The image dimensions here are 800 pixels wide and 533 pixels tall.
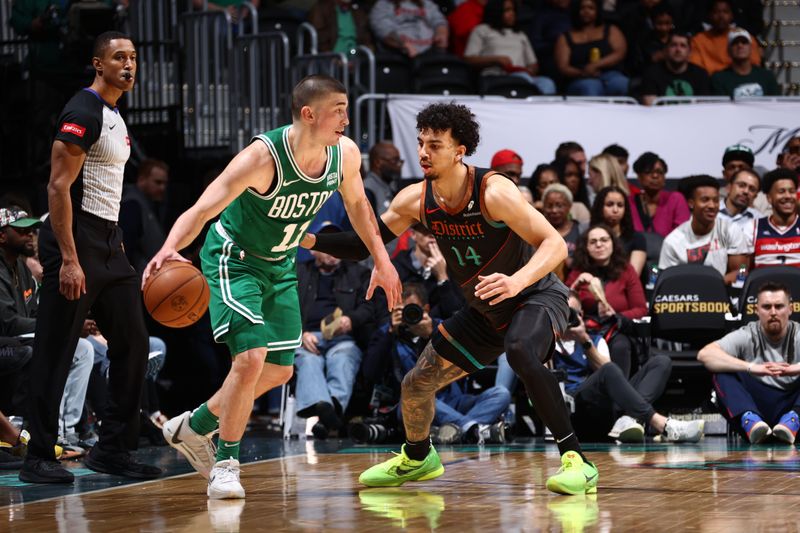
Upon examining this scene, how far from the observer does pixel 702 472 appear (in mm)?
6652

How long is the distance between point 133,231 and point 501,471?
13.4 ft

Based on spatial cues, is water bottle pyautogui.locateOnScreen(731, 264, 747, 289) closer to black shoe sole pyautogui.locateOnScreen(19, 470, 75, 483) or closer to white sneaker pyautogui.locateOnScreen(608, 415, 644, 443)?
white sneaker pyautogui.locateOnScreen(608, 415, 644, 443)

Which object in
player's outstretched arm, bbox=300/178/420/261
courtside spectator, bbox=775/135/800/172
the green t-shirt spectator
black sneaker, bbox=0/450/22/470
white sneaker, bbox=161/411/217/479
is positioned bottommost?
black sneaker, bbox=0/450/22/470

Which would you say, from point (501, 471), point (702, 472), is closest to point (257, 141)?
point (501, 471)

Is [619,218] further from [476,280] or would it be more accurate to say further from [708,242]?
[476,280]

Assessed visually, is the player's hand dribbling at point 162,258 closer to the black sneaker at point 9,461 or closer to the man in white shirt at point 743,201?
the black sneaker at point 9,461

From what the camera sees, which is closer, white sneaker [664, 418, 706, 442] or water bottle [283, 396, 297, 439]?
white sneaker [664, 418, 706, 442]

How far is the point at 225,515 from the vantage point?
5250mm

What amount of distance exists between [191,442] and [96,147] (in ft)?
5.21

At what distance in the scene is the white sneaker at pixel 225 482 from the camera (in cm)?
572

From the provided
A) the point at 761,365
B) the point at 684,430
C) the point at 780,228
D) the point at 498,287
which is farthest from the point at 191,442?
the point at 780,228

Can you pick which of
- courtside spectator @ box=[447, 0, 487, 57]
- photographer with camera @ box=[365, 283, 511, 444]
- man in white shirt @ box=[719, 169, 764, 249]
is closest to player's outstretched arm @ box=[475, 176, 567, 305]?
photographer with camera @ box=[365, 283, 511, 444]

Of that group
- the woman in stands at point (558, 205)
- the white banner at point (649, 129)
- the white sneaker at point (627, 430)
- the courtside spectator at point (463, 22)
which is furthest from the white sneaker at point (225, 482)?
the courtside spectator at point (463, 22)

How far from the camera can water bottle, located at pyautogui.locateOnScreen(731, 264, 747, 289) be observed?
10008 millimetres
